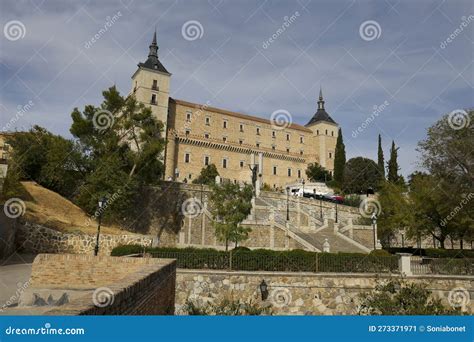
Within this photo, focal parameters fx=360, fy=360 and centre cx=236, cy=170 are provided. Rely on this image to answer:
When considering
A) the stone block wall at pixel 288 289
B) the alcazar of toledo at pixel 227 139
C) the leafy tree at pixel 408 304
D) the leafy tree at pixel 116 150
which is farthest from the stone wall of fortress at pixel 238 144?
the leafy tree at pixel 408 304

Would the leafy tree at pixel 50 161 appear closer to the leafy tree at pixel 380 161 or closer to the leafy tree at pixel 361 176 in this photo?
the leafy tree at pixel 361 176

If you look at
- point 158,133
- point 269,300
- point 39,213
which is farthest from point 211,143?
point 269,300

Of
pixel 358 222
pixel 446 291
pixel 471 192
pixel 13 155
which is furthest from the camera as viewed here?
pixel 358 222

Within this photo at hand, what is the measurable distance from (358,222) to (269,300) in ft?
93.7

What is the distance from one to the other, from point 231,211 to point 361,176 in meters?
46.4

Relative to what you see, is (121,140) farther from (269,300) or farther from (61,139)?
(269,300)

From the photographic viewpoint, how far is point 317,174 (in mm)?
71438

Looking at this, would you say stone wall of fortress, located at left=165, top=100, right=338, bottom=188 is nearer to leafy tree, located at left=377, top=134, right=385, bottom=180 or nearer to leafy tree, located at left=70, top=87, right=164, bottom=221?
leafy tree, located at left=377, top=134, right=385, bottom=180

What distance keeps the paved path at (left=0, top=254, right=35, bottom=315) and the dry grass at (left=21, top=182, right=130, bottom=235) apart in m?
3.38

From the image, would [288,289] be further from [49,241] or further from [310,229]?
[310,229]

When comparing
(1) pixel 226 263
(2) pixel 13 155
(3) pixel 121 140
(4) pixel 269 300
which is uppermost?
(3) pixel 121 140

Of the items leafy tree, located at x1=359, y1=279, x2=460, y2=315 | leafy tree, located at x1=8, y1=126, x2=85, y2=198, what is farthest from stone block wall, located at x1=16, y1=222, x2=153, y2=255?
leafy tree, located at x1=359, y1=279, x2=460, y2=315

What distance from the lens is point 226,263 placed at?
48.5 feet

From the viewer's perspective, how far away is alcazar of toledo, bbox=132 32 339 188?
59062 mm
